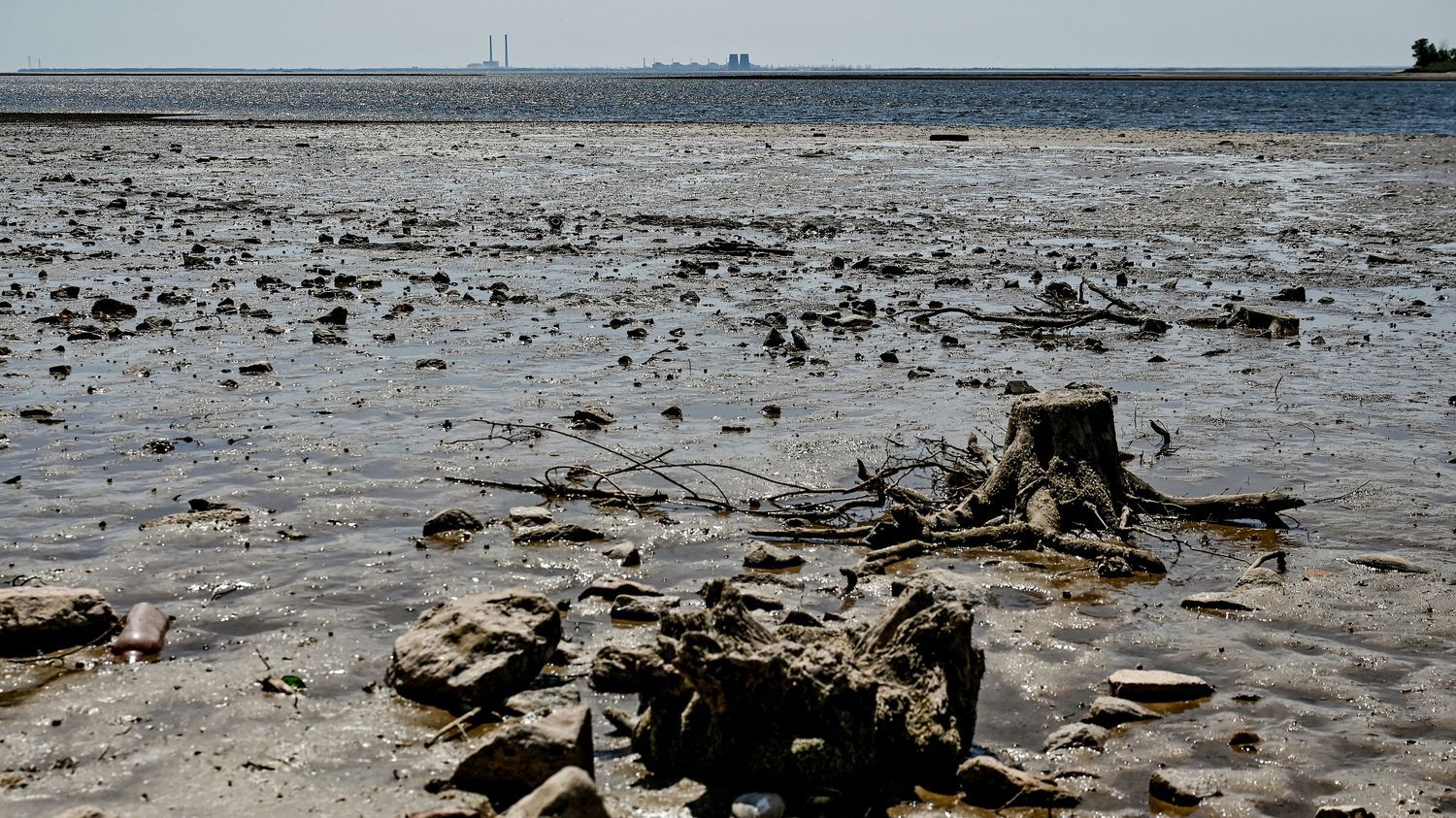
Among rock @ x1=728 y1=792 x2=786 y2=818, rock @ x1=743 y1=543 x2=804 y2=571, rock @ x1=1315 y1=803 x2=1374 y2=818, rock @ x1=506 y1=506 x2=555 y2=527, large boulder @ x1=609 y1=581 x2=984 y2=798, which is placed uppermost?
large boulder @ x1=609 y1=581 x2=984 y2=798

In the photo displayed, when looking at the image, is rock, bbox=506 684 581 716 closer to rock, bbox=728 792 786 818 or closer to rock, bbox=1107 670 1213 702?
rock, bbox=728 792 786 818

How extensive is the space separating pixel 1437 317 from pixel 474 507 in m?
11.2

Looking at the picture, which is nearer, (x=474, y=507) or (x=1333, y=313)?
(x=474, y=507)

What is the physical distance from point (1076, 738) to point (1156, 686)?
625mm

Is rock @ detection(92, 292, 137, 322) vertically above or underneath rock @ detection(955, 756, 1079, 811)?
above

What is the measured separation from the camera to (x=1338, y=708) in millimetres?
5594

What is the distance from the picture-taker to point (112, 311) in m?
13.7

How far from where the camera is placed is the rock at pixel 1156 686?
562 centimetres

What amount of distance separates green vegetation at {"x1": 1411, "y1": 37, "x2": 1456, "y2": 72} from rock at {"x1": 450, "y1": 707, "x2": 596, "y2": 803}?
565 ft

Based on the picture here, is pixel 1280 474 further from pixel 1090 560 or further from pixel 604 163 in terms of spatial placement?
pixel 604 163

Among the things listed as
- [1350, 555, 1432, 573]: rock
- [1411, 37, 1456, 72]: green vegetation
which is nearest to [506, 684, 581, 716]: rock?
[1350, 555, 1432, 573]: rock

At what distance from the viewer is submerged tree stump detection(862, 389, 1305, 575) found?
24.8 ft

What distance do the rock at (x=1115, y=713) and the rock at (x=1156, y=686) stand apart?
15cm

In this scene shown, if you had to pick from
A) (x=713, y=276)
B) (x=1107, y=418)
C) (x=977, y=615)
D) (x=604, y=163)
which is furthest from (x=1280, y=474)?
(x=604, y=163)
